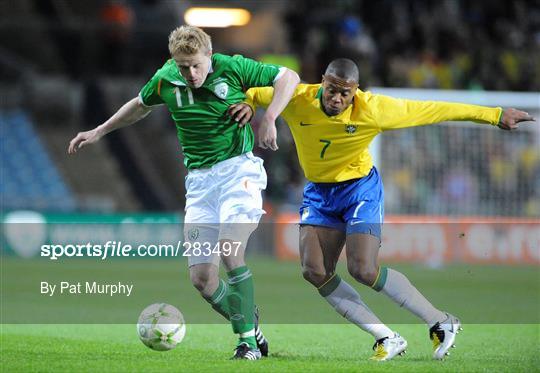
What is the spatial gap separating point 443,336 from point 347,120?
1.66 meters

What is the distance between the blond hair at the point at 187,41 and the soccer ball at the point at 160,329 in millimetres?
1841

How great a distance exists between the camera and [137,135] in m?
25.8

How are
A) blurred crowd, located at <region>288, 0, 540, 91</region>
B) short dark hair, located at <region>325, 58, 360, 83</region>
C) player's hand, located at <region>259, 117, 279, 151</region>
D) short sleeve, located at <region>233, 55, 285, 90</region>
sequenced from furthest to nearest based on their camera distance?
1. blurred crowd, located at <region>288, 0, 540, 91</region>
2. short sleeve, located at <region>233, 55, 285, 90</region>
3. short dark hair, located at <region>325, 58, 360, 83</region>
4. player's hand, located at <region>259, 117, 279, 151</region>

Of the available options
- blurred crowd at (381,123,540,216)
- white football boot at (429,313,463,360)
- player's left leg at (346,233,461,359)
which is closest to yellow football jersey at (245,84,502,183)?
player's left leg at (346,233,461,359)

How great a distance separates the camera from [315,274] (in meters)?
7.98

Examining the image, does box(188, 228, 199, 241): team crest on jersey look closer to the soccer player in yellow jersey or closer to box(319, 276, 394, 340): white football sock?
the soccer player in yellow jersey

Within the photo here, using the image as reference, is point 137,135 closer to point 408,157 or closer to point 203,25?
point 203,25

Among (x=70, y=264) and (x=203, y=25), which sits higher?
(x=203, y=25)

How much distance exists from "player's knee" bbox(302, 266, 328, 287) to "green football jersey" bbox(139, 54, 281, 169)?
0.97 m

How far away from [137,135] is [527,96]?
10594mm

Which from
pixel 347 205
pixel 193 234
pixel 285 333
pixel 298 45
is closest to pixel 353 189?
pixel 347 205

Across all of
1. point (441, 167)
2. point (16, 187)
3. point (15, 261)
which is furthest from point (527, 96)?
point (16, 187)

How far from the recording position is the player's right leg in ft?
26.0

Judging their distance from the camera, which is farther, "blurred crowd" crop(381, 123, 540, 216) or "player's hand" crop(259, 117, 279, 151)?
"blurred crowd" crop(381, 123, 540, 216)
